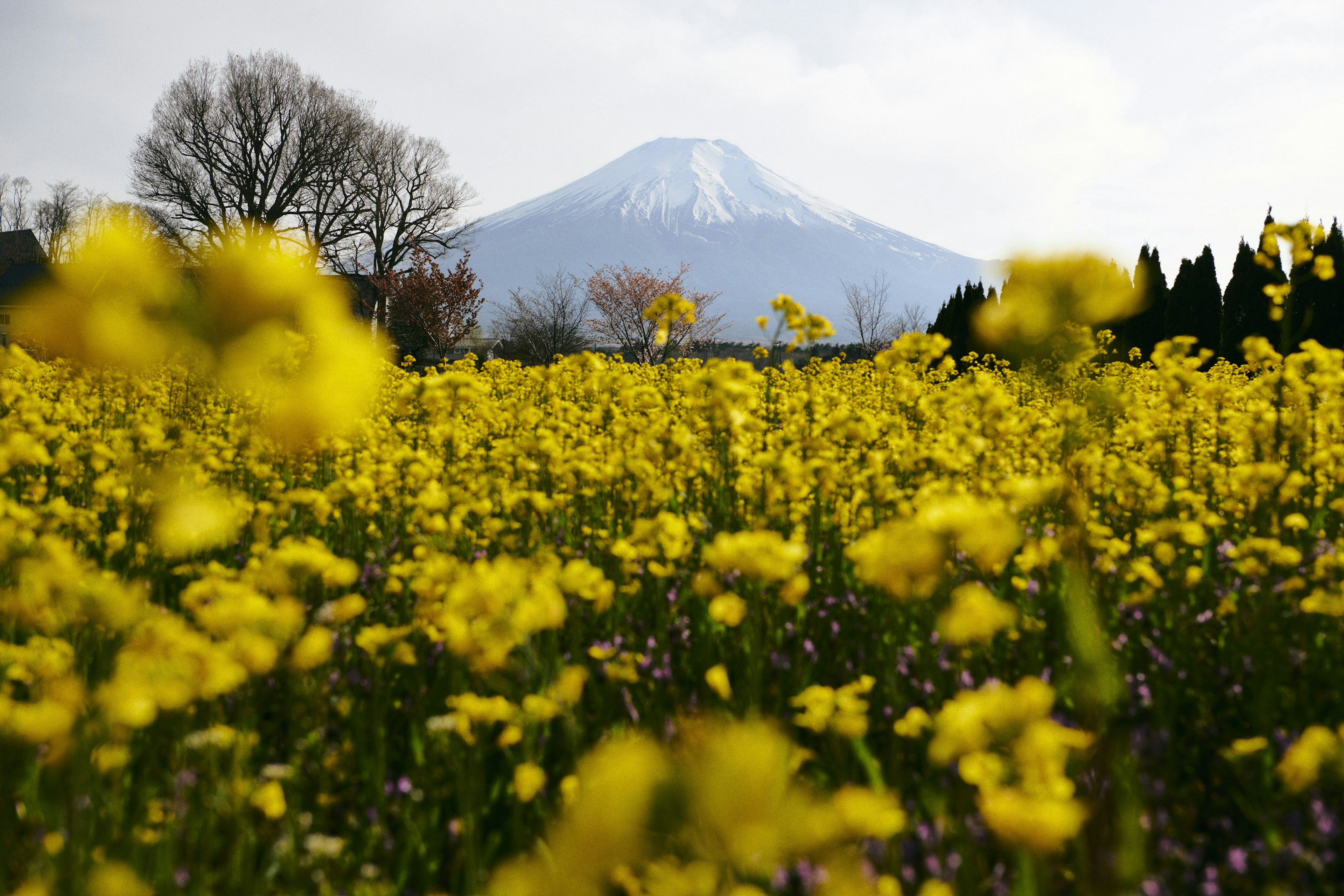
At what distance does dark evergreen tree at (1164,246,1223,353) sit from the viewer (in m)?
17.1

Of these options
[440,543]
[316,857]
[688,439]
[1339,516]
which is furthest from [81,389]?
[1339,516]

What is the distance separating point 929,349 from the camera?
4383 mm

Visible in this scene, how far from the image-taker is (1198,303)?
682 inches

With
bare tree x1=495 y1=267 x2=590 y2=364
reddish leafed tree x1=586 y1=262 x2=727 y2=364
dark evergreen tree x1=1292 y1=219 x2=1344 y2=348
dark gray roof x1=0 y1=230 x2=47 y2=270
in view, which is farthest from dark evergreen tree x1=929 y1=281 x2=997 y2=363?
dark gray roof x1=0 y1=230 x2=47 y2=270

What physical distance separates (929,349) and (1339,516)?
2079mm

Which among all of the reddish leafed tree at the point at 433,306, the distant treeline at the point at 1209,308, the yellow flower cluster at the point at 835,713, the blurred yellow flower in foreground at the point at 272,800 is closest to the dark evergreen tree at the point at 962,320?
the distant treeline at the point at 1209,308

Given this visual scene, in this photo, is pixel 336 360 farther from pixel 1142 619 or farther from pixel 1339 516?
pixel 1339 516

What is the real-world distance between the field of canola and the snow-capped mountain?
481ft

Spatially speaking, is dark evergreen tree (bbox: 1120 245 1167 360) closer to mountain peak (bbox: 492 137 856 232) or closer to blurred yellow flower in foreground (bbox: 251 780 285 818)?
blurred yellow flower in foreground (bbox: 251 780 285 818)

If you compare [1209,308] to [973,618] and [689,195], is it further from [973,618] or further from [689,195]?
[689,195]

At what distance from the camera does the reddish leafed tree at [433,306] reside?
23.8m

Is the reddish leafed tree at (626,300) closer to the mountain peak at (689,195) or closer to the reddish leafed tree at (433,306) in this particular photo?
the reddish leafed tree at (433,306)

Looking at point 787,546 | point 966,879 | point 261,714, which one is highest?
point 787,546

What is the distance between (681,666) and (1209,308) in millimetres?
20476
